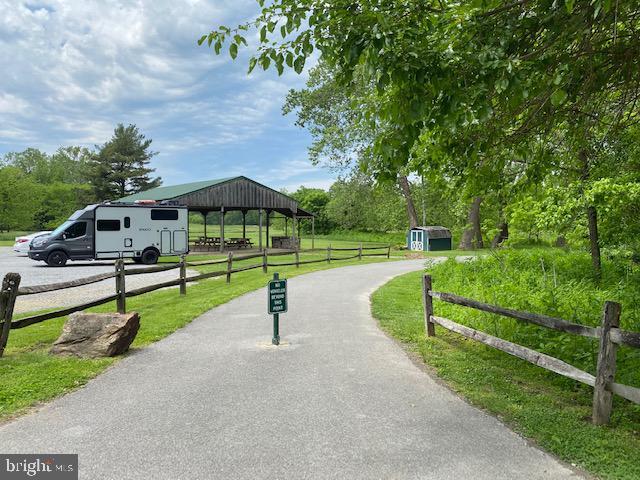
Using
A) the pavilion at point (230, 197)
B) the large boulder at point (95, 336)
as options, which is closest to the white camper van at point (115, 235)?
the pavilion at point (230, 197)

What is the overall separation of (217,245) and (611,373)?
1265 inches

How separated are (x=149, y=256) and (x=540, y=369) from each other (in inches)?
814

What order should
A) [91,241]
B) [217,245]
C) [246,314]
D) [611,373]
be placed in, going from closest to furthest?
[611,373] < [246,314] < [91,241] < [217,245]

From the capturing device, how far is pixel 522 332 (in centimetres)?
750

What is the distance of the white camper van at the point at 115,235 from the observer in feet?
70.3

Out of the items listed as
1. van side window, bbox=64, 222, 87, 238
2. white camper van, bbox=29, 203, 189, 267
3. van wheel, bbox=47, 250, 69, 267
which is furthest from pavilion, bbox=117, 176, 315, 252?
van wheel, bbox=47, 250, 69, 267

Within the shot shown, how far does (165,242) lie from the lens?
78.2 ft

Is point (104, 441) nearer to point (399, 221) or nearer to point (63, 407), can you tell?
point (63, 407)

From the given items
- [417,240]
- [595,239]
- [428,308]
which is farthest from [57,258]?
[417,240]

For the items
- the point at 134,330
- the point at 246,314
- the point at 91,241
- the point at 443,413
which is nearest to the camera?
the point at 443,413

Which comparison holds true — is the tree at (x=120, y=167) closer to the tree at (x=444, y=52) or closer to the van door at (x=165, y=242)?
the van door at (x=165, y=242)

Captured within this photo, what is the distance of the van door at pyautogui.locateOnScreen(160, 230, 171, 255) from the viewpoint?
77.8 feet

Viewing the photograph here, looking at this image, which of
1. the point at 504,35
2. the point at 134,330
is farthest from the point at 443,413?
the point at 134,330

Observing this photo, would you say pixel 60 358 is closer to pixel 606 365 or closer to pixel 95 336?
pixel 95 336
